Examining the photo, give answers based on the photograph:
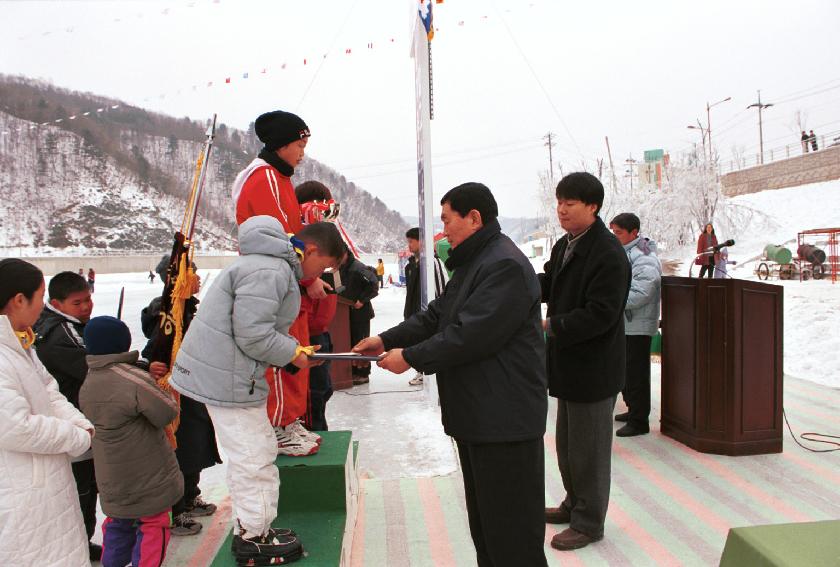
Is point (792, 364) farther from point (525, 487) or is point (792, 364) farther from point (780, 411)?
point (525, 487)

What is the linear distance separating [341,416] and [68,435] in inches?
151

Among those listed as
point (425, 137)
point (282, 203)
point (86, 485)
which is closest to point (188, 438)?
point (86, 485)

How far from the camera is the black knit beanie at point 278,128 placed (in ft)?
10.2

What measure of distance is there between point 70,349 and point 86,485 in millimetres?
683

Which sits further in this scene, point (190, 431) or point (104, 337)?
point (190, 431)

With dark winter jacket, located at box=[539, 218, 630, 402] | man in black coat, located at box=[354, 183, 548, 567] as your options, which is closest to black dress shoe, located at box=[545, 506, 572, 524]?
dark winter jacket, located at box=[539, 218, 630, 402]

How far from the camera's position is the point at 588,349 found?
3139 millimetres

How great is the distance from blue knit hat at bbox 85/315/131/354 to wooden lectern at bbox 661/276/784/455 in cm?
376

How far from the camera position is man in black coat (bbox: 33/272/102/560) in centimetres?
301

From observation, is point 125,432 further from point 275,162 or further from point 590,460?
point 590,460

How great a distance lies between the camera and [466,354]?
2.11m

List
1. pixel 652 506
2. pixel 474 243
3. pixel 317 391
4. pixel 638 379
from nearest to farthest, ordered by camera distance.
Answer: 1. pixel 474 243
2. pixel 652 506
3. pixel 317 391
4. pixel 638 379

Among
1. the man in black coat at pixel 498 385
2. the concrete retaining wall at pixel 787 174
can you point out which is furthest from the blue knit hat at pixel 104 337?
the concrete retaining wall at pixel 787 174

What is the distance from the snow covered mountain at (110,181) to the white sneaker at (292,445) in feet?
168
